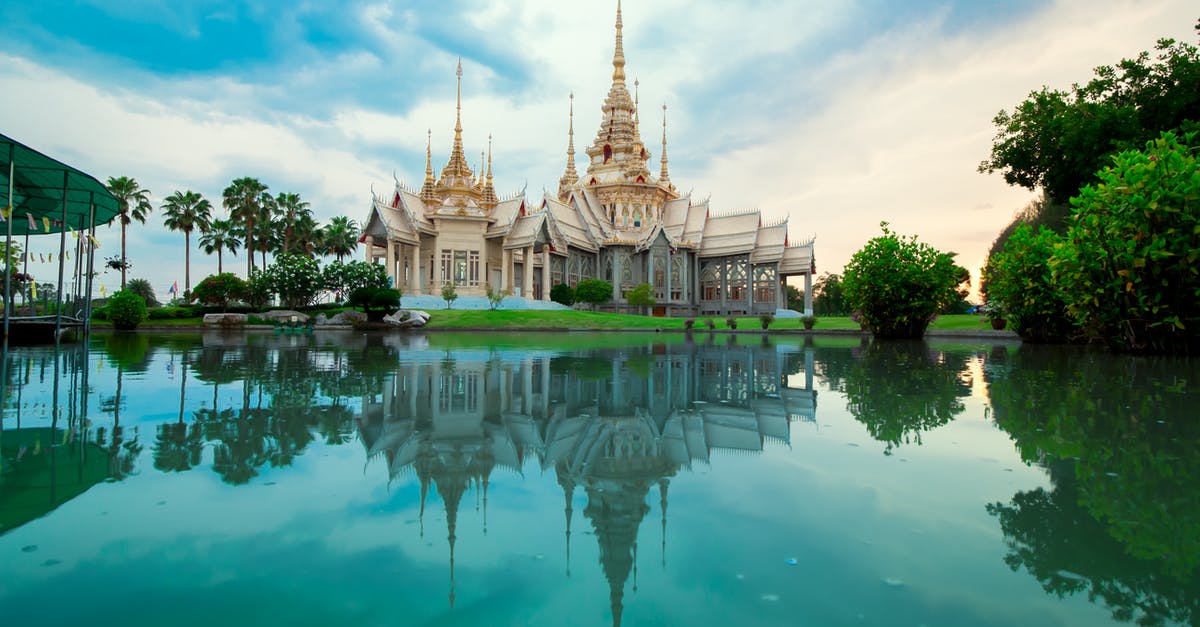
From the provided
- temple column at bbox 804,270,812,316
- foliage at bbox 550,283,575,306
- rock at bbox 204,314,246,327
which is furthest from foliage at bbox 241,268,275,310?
temple column at bbox 804,270,812,316

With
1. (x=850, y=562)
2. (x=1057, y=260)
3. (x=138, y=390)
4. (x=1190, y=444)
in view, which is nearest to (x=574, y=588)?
(x=850, y=562)

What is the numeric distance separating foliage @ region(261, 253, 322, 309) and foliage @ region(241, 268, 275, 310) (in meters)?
0.12

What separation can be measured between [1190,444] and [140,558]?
19.3 ft

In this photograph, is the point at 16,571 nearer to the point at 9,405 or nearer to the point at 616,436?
the point at 616,436

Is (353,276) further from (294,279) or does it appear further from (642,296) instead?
(642,296)

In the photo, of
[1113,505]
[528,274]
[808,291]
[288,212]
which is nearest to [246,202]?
[288,212]

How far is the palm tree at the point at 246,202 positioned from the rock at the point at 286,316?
12582 mm

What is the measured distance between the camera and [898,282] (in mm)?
21438

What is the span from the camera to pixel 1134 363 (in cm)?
1094

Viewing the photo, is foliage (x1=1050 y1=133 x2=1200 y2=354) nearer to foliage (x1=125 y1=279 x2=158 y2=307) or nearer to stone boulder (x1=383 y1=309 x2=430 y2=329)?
stone boulder (x1=383 y1=309 x2=430 y2=329)

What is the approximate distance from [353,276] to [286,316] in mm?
4406

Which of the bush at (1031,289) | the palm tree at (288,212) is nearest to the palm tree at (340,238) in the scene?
the palm tree at (288,212)

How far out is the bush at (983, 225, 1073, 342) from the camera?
17.6 metres

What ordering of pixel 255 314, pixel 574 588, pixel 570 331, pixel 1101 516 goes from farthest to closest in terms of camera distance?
pixel 255 314
pixel 570 331
pixel 1101 516
pixel 574 588
